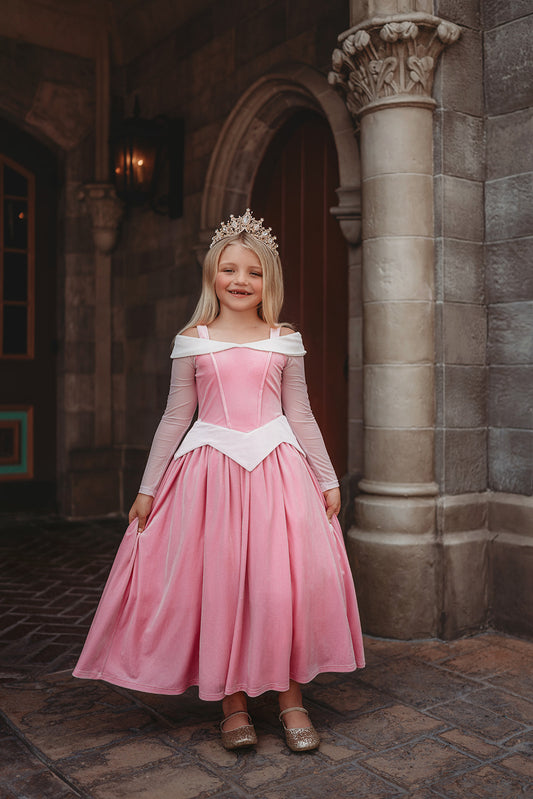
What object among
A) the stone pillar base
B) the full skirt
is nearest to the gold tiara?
the full skirt

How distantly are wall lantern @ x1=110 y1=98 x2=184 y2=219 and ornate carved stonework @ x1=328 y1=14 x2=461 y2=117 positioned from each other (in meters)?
2.66

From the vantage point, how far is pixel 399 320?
379cm

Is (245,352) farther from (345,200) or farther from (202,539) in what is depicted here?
(345,200)

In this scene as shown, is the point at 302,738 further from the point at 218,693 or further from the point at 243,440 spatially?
the point at 243,440

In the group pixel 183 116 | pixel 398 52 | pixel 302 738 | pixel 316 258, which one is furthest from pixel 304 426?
pixel 183 116

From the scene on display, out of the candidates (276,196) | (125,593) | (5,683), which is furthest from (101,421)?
(125,593)

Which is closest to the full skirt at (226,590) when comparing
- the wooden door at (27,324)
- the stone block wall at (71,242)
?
the stone block wall at (71,242)

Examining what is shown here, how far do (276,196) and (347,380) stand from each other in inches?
62.6

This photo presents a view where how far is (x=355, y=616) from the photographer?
9.02 ft

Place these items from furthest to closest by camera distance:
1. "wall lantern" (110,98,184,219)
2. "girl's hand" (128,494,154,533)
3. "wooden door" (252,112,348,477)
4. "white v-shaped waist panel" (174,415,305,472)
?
"wall lantern" (110,98,184,219) < "wooden door" (252,112,348,477) < "girl's hand" (128,494,154,533) < "white v-shaped waist panel" (174,415,305,472)

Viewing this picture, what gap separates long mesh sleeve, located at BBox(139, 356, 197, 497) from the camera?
2.70 metres

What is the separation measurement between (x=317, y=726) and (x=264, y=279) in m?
1.59

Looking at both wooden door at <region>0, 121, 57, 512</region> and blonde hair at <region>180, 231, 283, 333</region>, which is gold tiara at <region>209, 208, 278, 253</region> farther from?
wooden door at <region>0, 121, 57, 512</region>

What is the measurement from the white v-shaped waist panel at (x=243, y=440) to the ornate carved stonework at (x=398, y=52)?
198 centimetres
